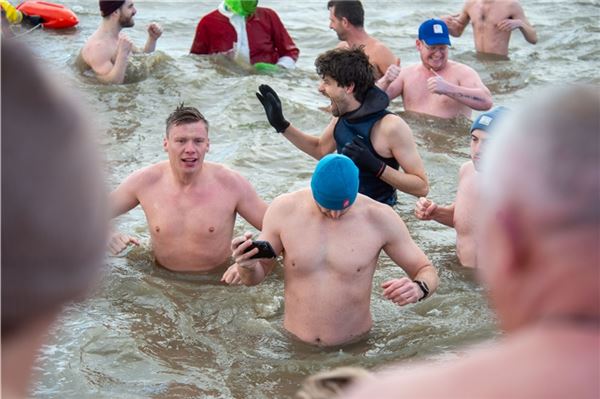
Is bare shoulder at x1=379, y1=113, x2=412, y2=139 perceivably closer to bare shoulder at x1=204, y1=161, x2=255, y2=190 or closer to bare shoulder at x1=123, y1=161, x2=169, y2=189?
bare shoulder at x1=204, y1=161, x2=255, y2=190

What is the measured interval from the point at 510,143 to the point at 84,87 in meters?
11.0

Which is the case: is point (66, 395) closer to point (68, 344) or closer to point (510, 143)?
point (68, 344)

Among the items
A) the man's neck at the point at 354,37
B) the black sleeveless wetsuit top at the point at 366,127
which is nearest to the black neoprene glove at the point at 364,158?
the black sleeveless wetsuit top at the point at 366,127

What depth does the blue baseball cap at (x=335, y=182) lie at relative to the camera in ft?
19.1

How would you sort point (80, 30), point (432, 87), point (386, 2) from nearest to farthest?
point (432, 87) < point (80, 30) < point (386, 2)

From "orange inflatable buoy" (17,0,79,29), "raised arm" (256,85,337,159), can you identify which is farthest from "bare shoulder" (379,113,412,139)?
"orange inflatable buoy" (17,0,79,29)

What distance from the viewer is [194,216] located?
7574 millimetres

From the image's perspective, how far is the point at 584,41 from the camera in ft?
50.0

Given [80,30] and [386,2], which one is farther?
[386,2]

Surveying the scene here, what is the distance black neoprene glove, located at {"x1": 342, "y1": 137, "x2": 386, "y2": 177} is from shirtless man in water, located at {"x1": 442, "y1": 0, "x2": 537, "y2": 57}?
5.87 meters

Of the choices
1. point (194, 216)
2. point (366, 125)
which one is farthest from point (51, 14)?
point (194, 216)

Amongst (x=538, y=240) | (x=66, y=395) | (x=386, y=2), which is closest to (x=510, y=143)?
(x=538, y=240)

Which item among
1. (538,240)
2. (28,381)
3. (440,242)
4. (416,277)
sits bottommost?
(440,242)

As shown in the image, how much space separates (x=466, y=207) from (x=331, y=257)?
1.65 m
